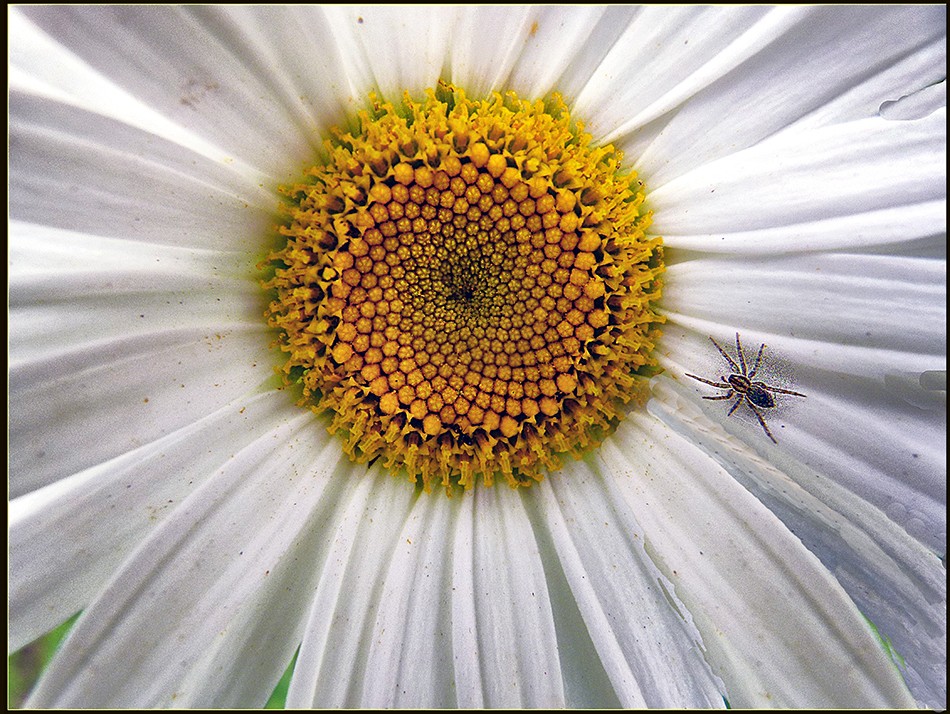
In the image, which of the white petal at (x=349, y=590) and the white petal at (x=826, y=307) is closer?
the white petal at (x=826, y=307)

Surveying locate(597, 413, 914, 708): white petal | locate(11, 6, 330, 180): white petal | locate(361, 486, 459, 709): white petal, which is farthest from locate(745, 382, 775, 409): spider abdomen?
locate(11, 6, 330, 180): white petal

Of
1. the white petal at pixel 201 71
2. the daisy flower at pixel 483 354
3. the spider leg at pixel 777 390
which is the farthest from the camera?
the spider leg at pixel 777 390

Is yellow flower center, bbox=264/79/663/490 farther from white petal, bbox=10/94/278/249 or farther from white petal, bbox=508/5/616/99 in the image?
white petal, bbox=10/94/278/249

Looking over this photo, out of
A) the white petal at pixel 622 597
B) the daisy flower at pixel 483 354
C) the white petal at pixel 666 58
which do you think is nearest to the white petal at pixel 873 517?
the daisy flower at pixel 483 354

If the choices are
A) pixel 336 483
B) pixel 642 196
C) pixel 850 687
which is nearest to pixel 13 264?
pixel 336 483

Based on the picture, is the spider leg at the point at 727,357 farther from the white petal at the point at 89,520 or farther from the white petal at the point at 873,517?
the white petal at the point at 89,520

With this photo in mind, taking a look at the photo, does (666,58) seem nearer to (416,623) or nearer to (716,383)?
→ (716,383)
